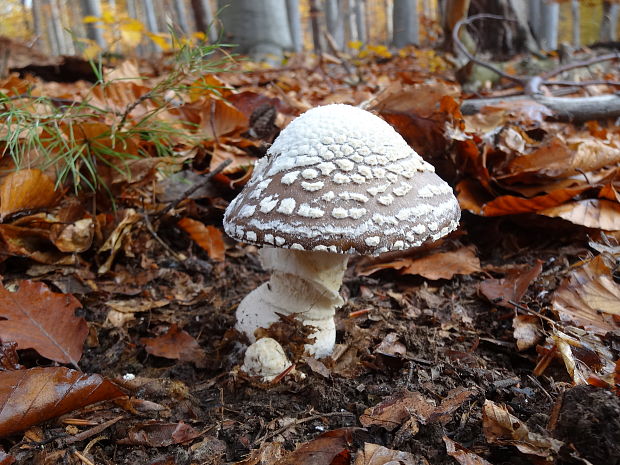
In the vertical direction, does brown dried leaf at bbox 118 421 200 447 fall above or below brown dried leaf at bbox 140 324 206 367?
above

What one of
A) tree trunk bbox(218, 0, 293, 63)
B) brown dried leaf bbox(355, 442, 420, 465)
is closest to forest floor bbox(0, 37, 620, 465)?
brown dried leaf bbox(355, 442, 420, 465)

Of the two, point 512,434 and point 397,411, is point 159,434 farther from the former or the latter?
point 512,434

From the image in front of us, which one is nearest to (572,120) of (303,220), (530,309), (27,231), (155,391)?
(530,309)

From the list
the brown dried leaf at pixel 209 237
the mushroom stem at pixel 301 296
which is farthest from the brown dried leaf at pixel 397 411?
the brown dried leaf at pixel 209 237

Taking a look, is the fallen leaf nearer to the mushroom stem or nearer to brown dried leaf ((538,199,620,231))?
the mushroom stem

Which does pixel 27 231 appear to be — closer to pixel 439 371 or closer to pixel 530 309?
pixel 439 371

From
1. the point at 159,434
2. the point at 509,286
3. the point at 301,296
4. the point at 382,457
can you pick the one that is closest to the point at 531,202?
the point at 509,286
